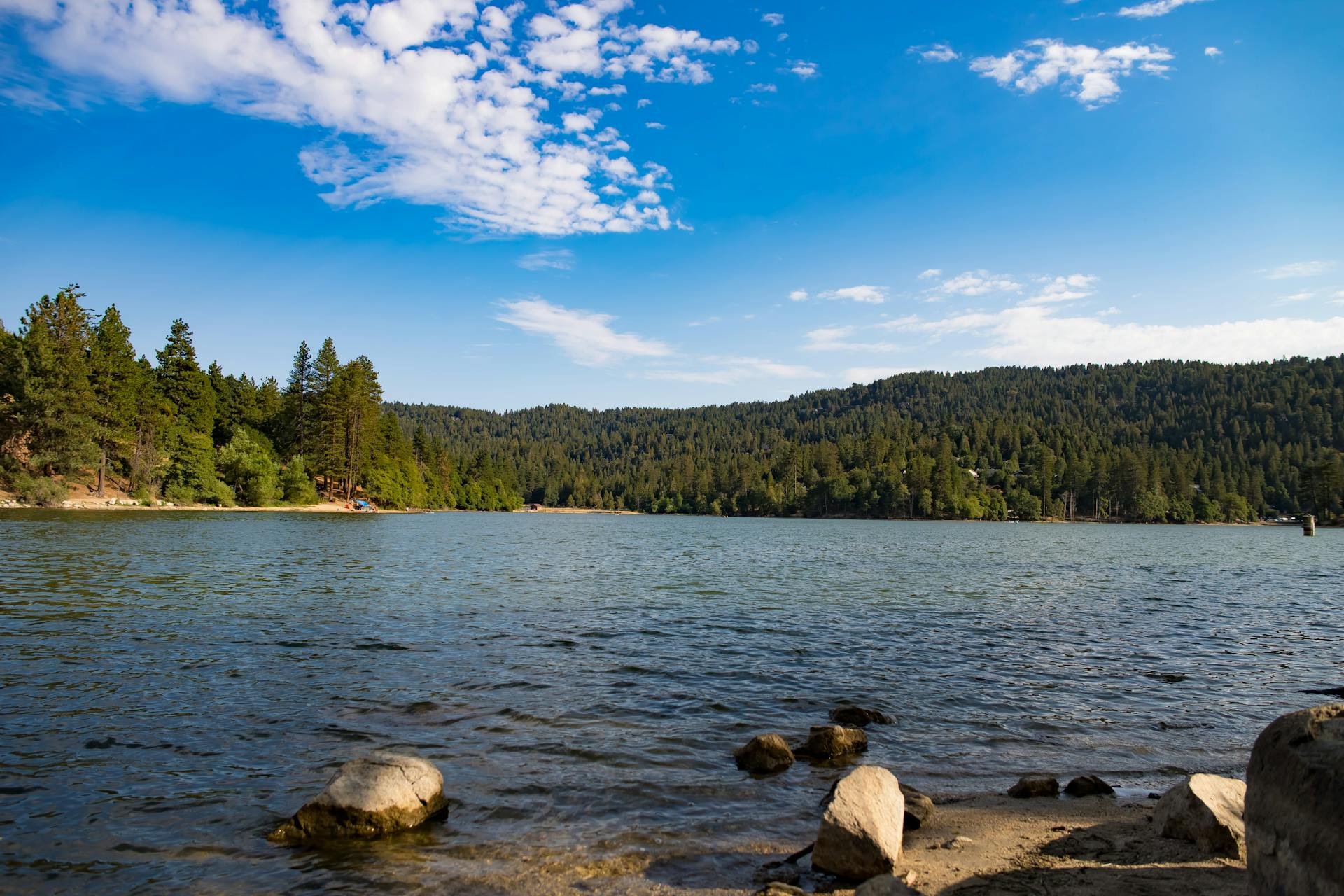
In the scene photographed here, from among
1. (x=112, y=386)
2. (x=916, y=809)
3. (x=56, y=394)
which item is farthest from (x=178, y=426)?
(x=916, y=809)

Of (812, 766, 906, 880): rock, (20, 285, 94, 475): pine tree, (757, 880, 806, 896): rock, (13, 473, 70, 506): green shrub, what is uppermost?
(20, 285, 94, 475): pine tree

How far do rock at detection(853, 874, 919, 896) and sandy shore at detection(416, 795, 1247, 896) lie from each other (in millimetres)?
874

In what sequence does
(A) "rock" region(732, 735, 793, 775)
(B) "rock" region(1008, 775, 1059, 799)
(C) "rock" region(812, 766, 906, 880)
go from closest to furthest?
(C) "rock" region(812, 766, 906, 880) → (B) "rock" region(1008, 775, 1059, 799) → (A) "rock" region(732, 735, 793, 775)

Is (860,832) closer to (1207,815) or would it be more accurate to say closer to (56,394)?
(1207,815)

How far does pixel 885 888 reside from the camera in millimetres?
6348

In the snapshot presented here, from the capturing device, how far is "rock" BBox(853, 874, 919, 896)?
6.32m

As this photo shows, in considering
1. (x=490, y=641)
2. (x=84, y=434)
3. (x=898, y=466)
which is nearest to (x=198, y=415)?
(x=84, y=434)

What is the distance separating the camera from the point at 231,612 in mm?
22266

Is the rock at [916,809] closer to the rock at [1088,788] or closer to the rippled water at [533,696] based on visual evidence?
the rippled water at [533,696]

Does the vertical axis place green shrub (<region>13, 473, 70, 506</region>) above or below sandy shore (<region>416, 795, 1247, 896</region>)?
above

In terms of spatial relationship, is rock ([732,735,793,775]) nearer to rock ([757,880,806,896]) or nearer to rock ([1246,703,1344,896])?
rock ([757,880,806,896])

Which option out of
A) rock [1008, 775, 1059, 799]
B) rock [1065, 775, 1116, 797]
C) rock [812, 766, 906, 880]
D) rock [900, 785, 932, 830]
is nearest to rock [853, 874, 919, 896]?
rock [812, 766, 906, 880]

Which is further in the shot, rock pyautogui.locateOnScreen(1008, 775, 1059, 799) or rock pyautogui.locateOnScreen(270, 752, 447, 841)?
rock pyautogui.locateOnScreen(1008, 775, 1059, 799)


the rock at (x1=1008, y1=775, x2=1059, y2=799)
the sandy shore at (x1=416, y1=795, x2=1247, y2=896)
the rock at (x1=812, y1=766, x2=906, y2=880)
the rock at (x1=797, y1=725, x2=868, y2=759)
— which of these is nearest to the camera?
the sandy shore at (x1=416, y1=795, x2=1247, y2=896)
